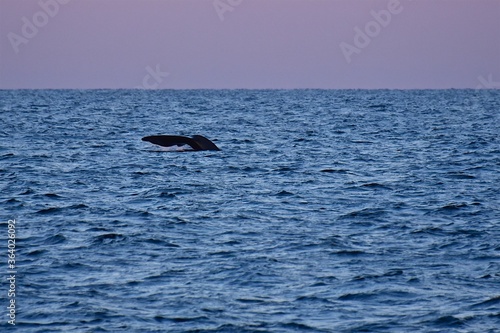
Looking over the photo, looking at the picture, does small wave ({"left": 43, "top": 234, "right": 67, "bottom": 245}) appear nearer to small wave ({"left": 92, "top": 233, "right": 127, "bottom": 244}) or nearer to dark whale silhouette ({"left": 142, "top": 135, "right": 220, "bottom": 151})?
small wave ({"left": 92, "top": 233, "right": 127, "bottom": 244})

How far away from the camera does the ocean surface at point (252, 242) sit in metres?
13.0

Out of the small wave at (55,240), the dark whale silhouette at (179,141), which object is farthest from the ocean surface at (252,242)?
the dark whale silhouette at (179,141)

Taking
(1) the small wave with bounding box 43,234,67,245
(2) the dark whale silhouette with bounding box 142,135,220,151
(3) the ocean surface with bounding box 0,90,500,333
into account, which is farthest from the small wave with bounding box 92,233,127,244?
(2) the dark whale silhouette with bounding box 142,135,220,151

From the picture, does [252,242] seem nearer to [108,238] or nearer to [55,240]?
[108,238]

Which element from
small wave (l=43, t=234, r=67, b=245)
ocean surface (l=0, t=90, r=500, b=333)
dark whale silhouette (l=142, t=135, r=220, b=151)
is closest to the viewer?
ocean surface (l=0, t=90, r=500, b=333)

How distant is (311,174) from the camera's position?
29156 mm

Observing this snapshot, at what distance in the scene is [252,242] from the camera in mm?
17734

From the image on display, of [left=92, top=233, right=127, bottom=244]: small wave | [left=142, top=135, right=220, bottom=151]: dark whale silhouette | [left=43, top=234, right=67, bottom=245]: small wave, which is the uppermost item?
[left=142, top=135, right=220, bottom=151]: dark whale silhouette

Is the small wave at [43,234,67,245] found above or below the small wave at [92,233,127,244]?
below

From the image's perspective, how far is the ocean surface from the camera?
1302cm

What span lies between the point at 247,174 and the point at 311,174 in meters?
2.06

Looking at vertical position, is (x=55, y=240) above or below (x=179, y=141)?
below

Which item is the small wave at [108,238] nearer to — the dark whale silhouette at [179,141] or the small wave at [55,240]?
the small wave at [55,240]

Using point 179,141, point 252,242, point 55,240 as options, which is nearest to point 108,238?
point 55,240
